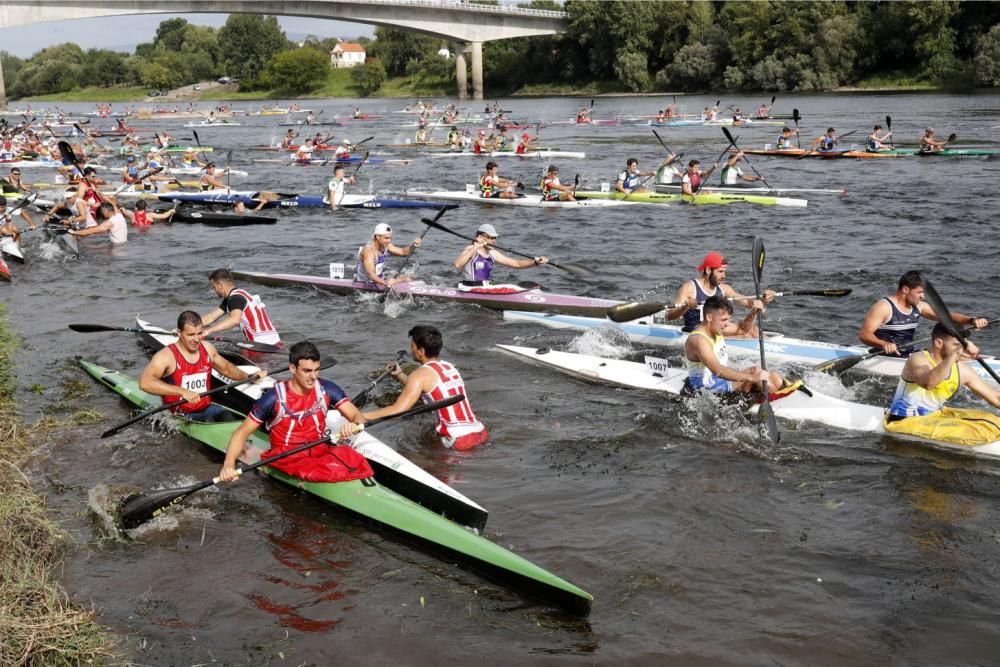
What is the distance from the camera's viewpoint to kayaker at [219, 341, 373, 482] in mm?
7116

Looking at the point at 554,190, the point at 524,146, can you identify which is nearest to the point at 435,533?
the point at 554,190

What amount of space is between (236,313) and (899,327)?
777 centimetres

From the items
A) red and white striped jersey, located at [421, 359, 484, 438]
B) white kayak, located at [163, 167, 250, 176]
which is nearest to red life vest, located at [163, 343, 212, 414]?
red and white striped jersey, located at [421, 359, 484, 438]

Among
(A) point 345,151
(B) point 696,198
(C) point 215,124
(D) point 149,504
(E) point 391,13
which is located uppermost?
(E) point 391,13

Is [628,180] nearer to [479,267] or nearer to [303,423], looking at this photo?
[479,267]

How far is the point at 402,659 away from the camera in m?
5.72

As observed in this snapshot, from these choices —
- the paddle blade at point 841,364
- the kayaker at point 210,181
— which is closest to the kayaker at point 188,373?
the paddle blade at point 841,364

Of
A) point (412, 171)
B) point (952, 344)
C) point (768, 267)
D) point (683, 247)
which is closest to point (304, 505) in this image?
point (952, 344)

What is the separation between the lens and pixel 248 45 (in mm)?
121875

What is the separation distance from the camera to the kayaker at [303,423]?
7116 millimetres

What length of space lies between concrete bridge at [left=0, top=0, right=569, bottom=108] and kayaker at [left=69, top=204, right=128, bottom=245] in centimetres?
5217

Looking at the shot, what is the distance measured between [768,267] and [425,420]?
9.63 m

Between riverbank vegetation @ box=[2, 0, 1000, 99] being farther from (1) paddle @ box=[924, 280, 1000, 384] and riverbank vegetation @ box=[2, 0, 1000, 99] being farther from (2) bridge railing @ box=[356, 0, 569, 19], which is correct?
(1) paddle @ box=[924, 280, 1000, 384]

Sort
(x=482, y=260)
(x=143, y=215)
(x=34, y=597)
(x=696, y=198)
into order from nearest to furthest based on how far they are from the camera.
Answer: (x=34, y=597) → (x=482, y=260) → (x=143, y=215) → (x=696, y=198)
